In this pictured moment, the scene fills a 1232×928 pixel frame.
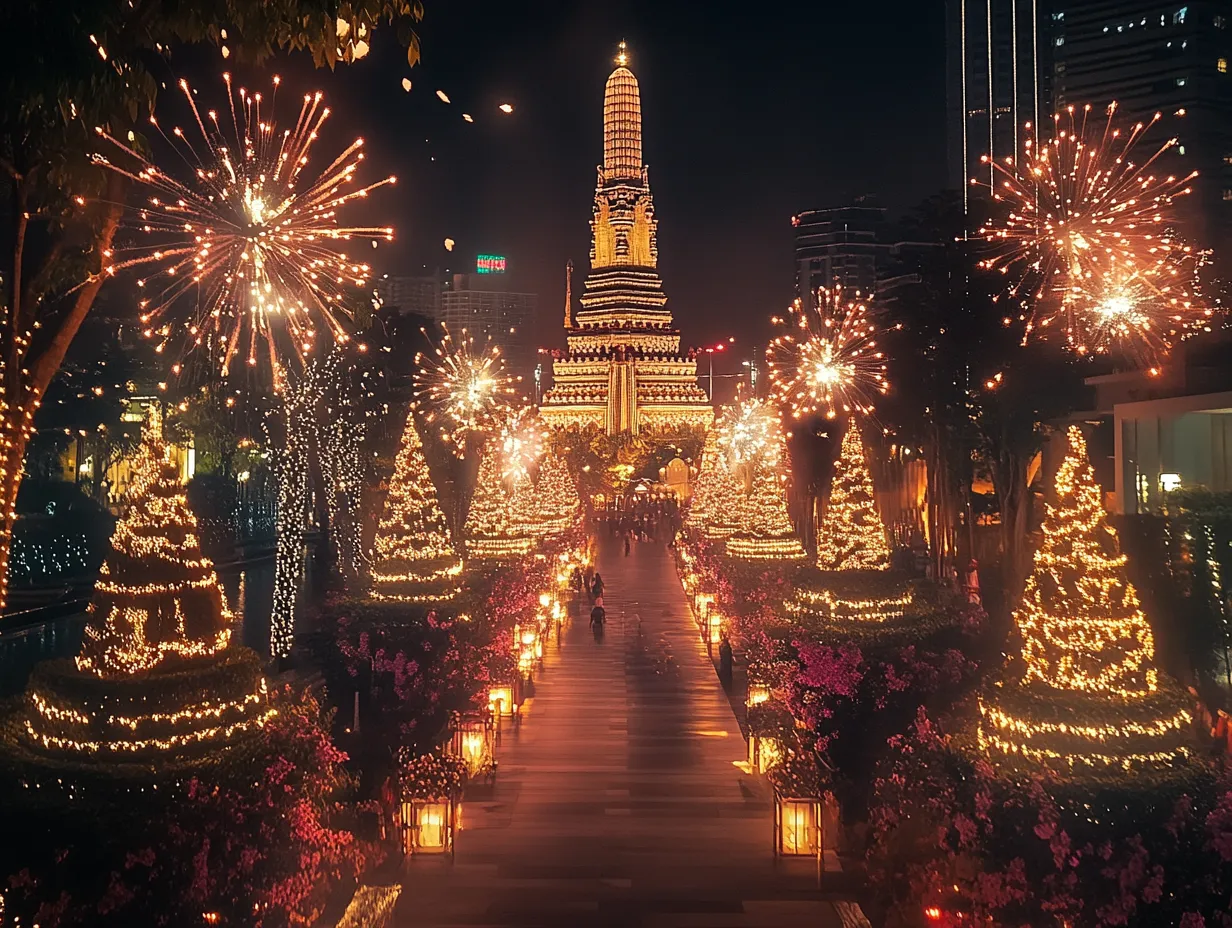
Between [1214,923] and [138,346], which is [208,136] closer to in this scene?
[1214,923]

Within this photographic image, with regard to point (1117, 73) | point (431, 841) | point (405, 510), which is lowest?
point (431, 841)

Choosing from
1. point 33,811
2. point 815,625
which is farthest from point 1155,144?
point 33,811

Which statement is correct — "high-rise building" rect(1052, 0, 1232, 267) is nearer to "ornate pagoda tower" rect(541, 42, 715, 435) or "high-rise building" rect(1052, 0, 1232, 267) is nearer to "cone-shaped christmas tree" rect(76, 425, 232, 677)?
"ornate pagoda tower" rect(541, 42, 715, 435)

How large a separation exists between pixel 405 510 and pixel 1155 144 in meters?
69.5

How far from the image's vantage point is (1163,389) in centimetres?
3347

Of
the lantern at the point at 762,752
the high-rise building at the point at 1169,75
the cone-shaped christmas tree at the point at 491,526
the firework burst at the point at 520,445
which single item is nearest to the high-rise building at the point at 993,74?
the high-rise building at the point at 1169,75

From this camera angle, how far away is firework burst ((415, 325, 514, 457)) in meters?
44.1

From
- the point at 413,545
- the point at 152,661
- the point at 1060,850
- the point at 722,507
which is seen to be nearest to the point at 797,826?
the point at 1060,850

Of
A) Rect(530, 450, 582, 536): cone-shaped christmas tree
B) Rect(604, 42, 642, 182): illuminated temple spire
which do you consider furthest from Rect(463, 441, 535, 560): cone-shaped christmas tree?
Rect(604, 42, 642, 182): illuminated temple spire

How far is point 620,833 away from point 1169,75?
85.3 meters

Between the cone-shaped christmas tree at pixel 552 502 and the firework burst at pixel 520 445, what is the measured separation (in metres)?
1.04

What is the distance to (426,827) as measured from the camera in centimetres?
1339

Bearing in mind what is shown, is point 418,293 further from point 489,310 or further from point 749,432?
point 749,432

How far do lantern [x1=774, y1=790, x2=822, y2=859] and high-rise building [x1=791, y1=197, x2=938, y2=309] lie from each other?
15716 centimetres
